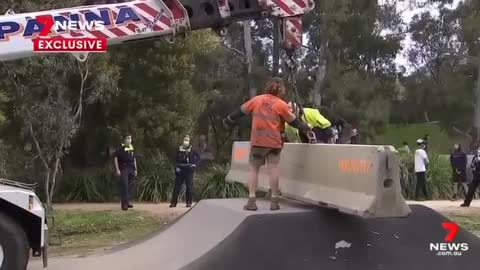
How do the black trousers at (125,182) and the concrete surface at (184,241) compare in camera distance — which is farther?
the black trousers at (125,182)

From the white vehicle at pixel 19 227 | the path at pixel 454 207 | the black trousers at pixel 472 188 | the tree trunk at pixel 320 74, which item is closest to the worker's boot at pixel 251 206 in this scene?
the white vehicle at pixel 19 227

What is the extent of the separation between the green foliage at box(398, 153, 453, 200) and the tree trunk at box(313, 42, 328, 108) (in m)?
8.18

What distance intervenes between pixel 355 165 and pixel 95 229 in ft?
30.1

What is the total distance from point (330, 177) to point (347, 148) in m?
0.44

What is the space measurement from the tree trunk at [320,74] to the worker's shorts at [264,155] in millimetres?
21528

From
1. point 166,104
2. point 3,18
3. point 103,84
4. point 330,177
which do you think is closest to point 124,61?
point 166,104

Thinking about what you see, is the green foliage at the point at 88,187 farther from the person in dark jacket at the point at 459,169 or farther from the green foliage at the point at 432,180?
the person in dark jacket at the point at 459,169

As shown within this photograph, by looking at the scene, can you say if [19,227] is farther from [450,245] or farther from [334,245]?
[450,245]

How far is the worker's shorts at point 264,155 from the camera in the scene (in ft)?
22.6

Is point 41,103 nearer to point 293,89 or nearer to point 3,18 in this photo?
point 3,18

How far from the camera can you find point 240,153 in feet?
29.5

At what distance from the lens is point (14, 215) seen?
7.43m

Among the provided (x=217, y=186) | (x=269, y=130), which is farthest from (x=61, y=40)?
(x=217, y=186)

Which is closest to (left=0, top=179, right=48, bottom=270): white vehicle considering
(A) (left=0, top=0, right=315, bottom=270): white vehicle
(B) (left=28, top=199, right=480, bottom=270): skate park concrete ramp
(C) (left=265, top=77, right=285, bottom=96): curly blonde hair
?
(A) (left=0, top=0, right=315, bottom=270): white vehicle
